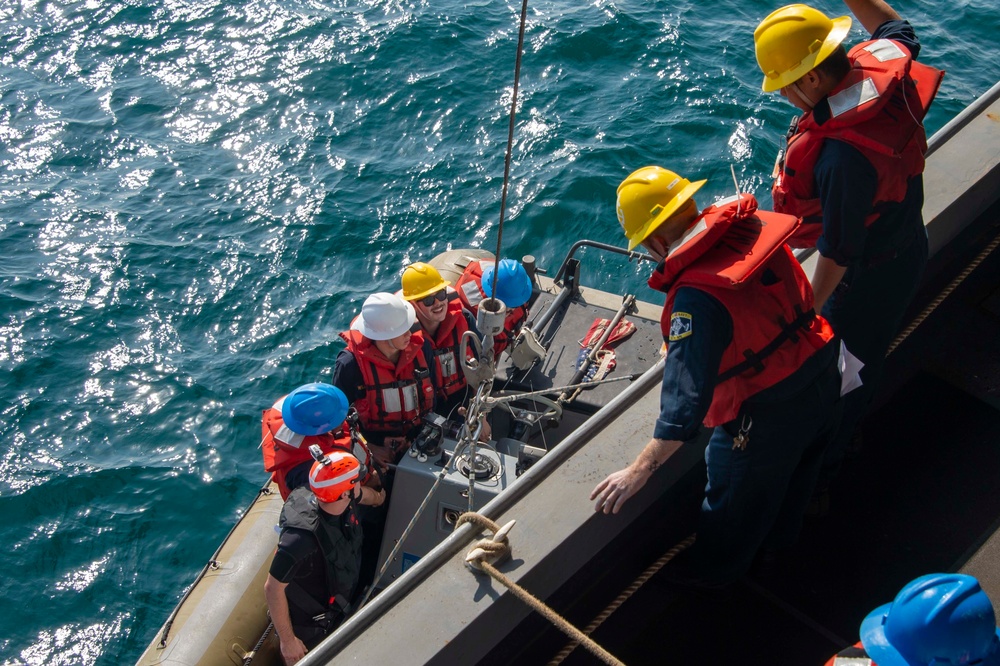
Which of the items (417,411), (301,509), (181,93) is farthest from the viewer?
(181,93)

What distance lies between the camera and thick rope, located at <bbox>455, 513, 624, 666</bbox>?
97.2 inches

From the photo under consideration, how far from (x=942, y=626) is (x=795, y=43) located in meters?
2.24

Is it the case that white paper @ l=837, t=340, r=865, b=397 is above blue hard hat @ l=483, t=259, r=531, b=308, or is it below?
above

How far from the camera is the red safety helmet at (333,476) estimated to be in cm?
406

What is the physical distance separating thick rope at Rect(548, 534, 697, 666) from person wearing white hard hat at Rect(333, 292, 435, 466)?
2311 mm

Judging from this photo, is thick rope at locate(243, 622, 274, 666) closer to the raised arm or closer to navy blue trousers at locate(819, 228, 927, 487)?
navy blue trousers at locate(819, 228, 927, 487)

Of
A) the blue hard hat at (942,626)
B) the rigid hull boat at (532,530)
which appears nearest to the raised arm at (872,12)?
the rigid hull boat at (532,530)

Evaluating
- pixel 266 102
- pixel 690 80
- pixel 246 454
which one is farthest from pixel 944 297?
pixel 266 102

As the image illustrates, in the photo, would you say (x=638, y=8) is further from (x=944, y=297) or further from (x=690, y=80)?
(x=944, y=297)

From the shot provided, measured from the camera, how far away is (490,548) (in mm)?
2641

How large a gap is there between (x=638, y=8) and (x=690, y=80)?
2.44 meters

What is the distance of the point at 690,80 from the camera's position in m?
12.1

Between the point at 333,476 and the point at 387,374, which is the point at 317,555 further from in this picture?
the point at 387,374

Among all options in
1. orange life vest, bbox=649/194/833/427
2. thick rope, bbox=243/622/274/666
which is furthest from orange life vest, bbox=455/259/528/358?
orange life vest, bbox=649/194/833/427
